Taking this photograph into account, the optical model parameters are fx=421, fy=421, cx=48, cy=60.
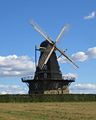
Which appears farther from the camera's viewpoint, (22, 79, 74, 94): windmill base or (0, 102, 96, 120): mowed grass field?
(22, 79, 74, 94): windmill base

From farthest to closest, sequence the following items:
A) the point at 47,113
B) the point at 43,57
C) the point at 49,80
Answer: the point at 43,57
the point at 49,80
the point at 47,113

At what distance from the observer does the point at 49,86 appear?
77875 millimetres

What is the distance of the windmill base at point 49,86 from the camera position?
77.9 meters

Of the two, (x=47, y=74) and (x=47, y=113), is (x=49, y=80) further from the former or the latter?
(x=47, y=113)

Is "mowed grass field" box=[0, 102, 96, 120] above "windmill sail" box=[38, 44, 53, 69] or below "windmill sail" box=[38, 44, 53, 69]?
below

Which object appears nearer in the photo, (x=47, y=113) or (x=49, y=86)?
(x=47, y=113)

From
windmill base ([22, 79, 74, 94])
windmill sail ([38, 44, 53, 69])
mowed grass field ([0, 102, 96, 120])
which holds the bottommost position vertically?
mowed grass field ([0, 102, 96, 120])

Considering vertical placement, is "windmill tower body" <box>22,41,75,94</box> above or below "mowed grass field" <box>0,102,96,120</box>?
above

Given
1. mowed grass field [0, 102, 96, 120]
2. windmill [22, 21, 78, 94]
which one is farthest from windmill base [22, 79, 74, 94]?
mowed grass field [0, 102, 96, 120]

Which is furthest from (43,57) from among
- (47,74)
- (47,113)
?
(47,113)

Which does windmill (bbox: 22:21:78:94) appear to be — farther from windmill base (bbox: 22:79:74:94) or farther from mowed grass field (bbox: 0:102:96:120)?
mowed grass field (bbox: 0:102:96:120)

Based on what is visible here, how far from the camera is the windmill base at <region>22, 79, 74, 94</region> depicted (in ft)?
Result: 255

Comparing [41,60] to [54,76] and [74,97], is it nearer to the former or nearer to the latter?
[54,76]

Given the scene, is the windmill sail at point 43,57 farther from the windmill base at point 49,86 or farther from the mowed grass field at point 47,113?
the mowed grass field at point 47,113
